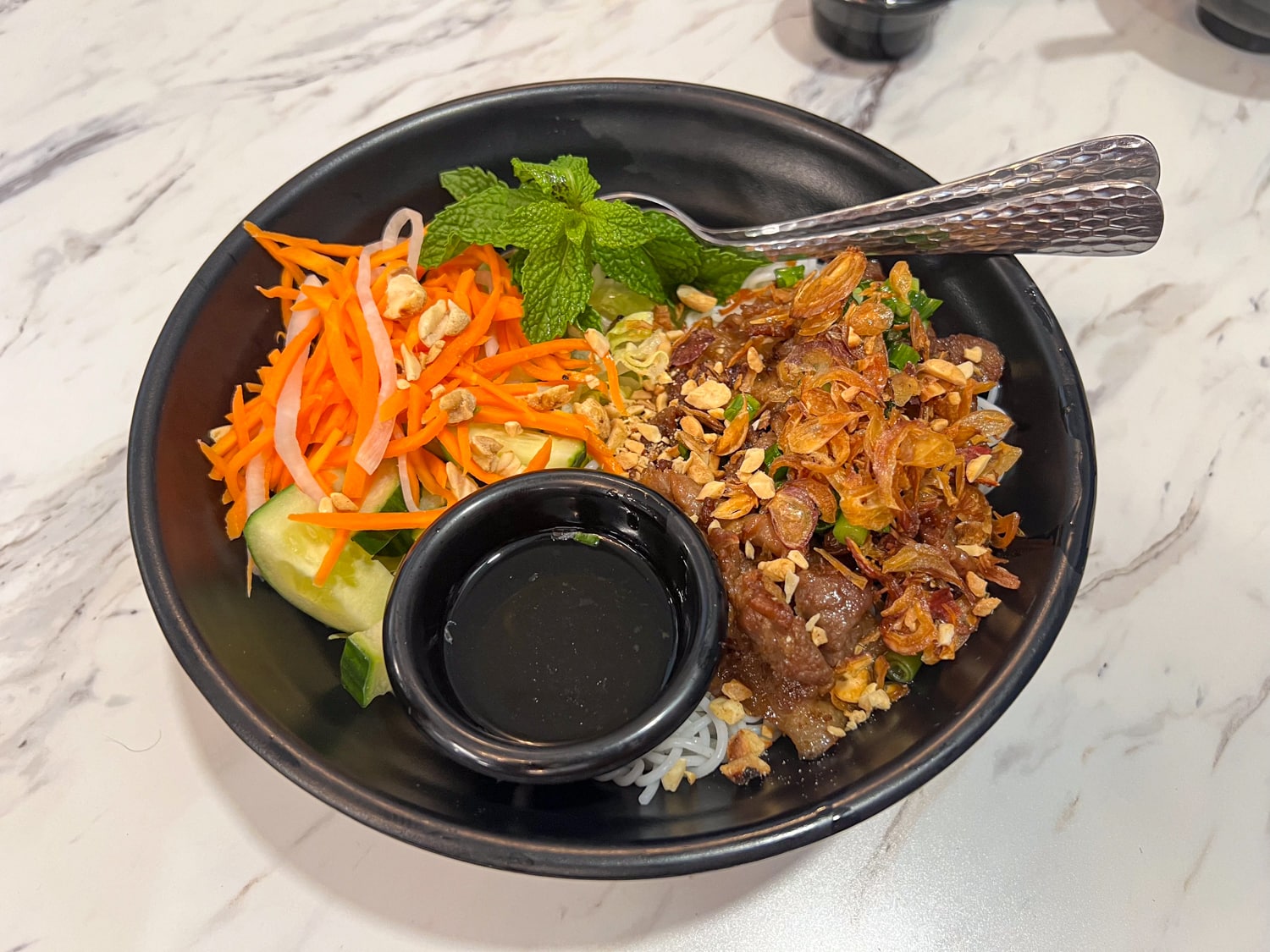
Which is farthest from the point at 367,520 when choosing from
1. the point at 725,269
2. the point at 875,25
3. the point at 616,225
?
the point at 875,25

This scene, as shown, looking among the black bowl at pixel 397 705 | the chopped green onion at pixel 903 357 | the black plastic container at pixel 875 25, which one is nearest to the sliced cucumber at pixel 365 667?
the black bowl at pixel 397 705

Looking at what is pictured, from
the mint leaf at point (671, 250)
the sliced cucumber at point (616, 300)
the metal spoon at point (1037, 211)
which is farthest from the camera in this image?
the sliced cucumber at point (616, 300)

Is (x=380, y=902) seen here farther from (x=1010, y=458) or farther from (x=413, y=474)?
(x=1010, y=458)

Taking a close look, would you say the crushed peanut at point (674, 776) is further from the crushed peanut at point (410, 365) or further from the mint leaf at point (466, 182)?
the mint leaf at point (466, 182)

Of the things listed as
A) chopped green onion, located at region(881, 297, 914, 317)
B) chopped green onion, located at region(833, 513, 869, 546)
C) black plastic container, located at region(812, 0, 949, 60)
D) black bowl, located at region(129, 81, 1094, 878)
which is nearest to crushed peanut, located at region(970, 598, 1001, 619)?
black bowl, located at region(129, 81, 1094, 878)

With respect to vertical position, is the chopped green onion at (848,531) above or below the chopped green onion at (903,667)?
above

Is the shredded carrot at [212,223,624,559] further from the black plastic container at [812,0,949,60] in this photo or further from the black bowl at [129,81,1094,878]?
the black plastic container at [812,0,949,60]
